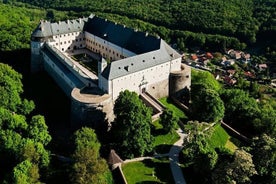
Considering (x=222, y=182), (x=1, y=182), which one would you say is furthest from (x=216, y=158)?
(x=1, y=182)

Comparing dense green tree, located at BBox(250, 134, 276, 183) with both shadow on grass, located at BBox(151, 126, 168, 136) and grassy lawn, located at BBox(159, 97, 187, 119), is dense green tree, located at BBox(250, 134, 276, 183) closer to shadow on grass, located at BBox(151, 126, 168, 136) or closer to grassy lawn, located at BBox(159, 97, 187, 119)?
shadow on grass, located at BBox(151, 126, 168, 136)

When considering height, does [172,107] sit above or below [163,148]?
above

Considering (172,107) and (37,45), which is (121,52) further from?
(37,45)

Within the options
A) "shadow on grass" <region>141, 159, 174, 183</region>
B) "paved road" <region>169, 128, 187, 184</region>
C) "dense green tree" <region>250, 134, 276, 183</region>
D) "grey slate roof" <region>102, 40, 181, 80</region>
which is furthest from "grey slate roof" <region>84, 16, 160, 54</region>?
"dense green tree" <region>250, 134, 276, 183</region>

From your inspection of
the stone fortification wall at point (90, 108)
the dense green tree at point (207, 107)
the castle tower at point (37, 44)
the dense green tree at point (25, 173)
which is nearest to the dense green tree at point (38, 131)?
the stone fortification wall at point (90, 108)

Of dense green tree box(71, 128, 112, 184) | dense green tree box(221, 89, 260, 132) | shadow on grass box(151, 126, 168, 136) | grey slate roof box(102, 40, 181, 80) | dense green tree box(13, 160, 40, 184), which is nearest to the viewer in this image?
dense green tree box(13, 160, 40, 184)

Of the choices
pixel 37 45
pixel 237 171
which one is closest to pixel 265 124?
pixel 237 171

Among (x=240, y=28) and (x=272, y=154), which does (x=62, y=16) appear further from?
(x=272, y=154)
